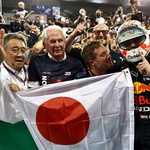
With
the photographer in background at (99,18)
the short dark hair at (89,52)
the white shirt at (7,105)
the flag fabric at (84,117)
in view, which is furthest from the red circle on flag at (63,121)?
the photographer in background at (99,18)

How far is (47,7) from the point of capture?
669 inches

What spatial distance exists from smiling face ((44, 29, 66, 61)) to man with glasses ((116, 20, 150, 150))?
582 millimetres

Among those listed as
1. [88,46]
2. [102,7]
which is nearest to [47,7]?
[102,7]

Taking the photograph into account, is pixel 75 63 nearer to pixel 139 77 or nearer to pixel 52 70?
pixel 52 70

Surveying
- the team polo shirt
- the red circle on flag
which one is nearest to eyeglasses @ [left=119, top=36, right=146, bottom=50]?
the team polo shirt

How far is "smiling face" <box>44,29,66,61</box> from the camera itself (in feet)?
9.18

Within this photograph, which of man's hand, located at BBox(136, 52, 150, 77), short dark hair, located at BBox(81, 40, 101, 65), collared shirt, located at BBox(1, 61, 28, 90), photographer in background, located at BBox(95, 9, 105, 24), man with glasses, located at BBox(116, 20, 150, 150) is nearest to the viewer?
man's hand, located at BBox(136, 52, 150, 77)

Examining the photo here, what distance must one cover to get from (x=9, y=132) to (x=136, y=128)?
3.66 feet

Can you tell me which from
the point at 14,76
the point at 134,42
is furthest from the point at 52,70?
the point at 134,42

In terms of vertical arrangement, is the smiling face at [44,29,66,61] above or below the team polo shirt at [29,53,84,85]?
above

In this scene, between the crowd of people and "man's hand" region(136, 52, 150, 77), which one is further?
the crowd of people

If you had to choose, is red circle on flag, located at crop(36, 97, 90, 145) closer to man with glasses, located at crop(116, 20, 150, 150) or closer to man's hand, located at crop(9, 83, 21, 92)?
man's hand, located at crop(9, 83, 21, 92)

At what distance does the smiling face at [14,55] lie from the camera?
107 inches

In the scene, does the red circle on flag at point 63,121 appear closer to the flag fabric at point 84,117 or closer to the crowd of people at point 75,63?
the flag fabric at point 84,117
